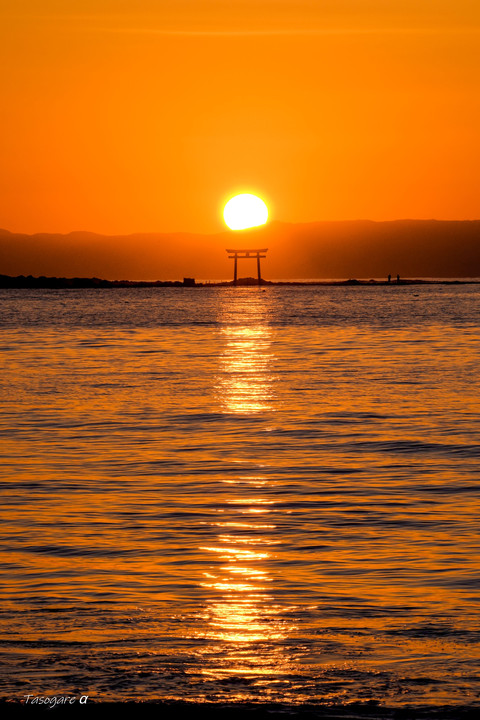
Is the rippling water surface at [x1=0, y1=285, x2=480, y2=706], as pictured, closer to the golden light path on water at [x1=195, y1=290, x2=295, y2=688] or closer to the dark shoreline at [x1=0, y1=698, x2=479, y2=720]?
the golden light path on water at [x1=195, y1=290, x2=295, y2=688]

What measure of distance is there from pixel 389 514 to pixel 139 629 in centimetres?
628

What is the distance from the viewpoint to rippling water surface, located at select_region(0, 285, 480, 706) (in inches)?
339

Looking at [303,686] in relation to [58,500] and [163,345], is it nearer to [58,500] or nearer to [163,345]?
[58,500]

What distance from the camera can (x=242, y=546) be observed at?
44.3ft

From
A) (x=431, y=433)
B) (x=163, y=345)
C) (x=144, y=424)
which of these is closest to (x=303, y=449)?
(x=431, y=433)

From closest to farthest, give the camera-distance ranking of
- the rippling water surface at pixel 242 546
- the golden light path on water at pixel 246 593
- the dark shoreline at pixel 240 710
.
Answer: the dark shoreline at pixel 240 710
the rippling water surface at pixel 242 546
the golden light path on water at pixel 246 593

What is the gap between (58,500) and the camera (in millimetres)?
16531

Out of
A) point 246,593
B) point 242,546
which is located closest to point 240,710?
point 246,593

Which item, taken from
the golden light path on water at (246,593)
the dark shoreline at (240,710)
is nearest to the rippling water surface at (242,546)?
the golden light path on water at (246,593)

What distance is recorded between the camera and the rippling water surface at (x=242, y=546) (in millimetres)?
8617

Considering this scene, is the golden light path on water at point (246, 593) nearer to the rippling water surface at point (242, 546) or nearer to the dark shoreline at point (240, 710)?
the rippling water surface at point (242, 546)

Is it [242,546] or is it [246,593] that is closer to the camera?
[246,593]

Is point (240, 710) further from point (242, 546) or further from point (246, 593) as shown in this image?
point (242, 546)

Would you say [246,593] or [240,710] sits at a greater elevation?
[240,710]
